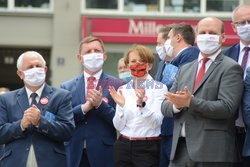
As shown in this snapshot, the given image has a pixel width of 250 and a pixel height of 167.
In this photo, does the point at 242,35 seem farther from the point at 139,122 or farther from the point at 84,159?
the point at 84,159

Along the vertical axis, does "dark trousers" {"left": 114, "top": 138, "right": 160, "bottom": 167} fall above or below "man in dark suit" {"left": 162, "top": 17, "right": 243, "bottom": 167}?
below

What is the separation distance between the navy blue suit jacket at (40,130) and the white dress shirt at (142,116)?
0.50 meters

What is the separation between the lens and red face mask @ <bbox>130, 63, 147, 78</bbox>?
6.15 m

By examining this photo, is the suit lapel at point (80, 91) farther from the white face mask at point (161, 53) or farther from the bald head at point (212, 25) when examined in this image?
the bald head at point (212, 25)

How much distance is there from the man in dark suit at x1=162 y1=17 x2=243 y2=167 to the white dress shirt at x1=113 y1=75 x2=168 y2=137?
264 millimetres

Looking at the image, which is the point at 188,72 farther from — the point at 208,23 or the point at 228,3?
the point at 228,3

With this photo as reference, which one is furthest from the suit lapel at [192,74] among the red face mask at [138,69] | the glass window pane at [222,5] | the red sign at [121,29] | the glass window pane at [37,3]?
the glass window pane at [222,5]

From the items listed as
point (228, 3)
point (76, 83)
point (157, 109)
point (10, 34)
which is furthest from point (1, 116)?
point (228, 3)

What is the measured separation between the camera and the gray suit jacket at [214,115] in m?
5.36

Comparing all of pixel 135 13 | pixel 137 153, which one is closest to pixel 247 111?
pixel 137 153

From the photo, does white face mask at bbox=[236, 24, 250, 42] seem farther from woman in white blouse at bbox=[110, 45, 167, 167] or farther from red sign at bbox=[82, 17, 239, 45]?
red sign at bbox=[82, 17, 239, 45]

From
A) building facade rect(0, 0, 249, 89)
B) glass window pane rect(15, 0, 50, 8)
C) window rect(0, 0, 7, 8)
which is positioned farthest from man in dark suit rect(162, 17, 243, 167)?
window rect(0, 0, 7, 8)

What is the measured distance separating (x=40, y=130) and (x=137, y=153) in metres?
0.96

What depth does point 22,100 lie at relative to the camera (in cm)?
600
